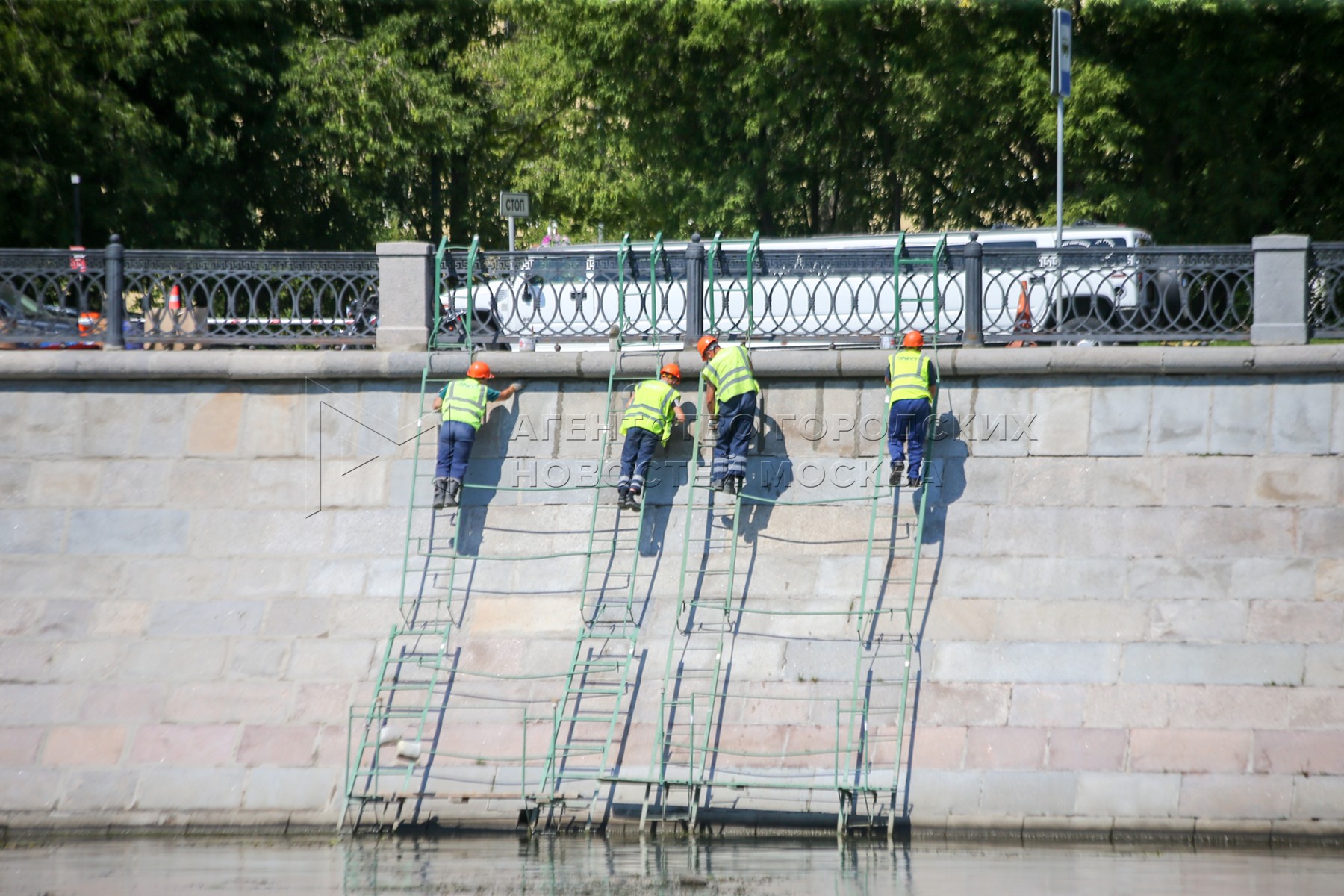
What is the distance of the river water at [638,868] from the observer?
867cm

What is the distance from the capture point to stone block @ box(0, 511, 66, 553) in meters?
11.3

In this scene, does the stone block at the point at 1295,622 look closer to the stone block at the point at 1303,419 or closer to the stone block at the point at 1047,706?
the stone block at the point at 1303,419

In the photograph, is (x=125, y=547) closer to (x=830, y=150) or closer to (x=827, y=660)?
(x=827, y=660)

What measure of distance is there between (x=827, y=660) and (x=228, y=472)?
195 inches

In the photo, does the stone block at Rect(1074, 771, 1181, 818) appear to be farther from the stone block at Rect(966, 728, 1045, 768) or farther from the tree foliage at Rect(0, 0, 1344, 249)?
the tree foliage at Rect(0, 0, 1344, 249)

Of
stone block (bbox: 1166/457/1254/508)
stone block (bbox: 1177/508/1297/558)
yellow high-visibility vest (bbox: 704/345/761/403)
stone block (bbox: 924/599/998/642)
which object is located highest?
yellow high-visibility vest (bbox: 704/345/761/403)

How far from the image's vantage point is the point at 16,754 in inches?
416

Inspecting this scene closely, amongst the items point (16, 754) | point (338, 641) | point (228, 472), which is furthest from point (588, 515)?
point (16, 754)

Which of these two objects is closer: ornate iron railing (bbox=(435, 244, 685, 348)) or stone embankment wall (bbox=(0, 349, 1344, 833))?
stone embankment wall (bbox=(0, 349, 1344, 833))

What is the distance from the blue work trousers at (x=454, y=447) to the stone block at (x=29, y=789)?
11.8ft

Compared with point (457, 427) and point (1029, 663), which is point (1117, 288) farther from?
point (457, 427)

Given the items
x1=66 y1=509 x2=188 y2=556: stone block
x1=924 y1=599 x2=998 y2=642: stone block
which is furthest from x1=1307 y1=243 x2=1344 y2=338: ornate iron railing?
x1=66 y1=509 x2=188 y2=556: stone block

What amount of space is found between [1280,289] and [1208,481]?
1621 mm

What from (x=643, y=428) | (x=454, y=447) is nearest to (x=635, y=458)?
(x=643, y=428)
